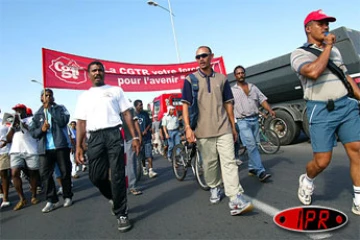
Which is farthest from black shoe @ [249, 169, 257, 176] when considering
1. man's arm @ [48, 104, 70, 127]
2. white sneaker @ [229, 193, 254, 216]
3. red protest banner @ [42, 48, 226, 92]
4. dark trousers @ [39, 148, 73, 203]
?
red protest banner @ [42, 48, 226, 92]

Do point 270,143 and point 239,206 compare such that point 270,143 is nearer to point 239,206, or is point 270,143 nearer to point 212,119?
point 212,119

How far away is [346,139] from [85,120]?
2.81 metres

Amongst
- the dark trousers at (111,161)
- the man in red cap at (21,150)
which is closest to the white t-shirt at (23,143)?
the man in red cap at (21,150)

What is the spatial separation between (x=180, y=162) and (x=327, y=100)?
11.2 ft

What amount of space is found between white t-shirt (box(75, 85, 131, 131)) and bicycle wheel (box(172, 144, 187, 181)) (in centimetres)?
244

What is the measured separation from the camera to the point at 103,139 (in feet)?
10.1

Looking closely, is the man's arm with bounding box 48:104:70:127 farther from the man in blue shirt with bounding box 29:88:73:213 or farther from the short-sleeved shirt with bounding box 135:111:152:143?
the short-sleeved shirt with bounding box 135:111:152:143

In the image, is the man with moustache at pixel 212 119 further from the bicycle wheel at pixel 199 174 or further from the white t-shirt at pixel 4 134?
the white t-shirt at pixel 4 134

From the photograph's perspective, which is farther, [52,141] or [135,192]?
[135,192]

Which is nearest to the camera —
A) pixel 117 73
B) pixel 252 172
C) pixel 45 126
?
pixel 45 126

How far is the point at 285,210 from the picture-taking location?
2.83m

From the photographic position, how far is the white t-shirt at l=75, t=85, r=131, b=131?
3113mm

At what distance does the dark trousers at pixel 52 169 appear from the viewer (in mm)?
4238

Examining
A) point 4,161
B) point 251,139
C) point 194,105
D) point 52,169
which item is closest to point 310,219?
point 194,105
